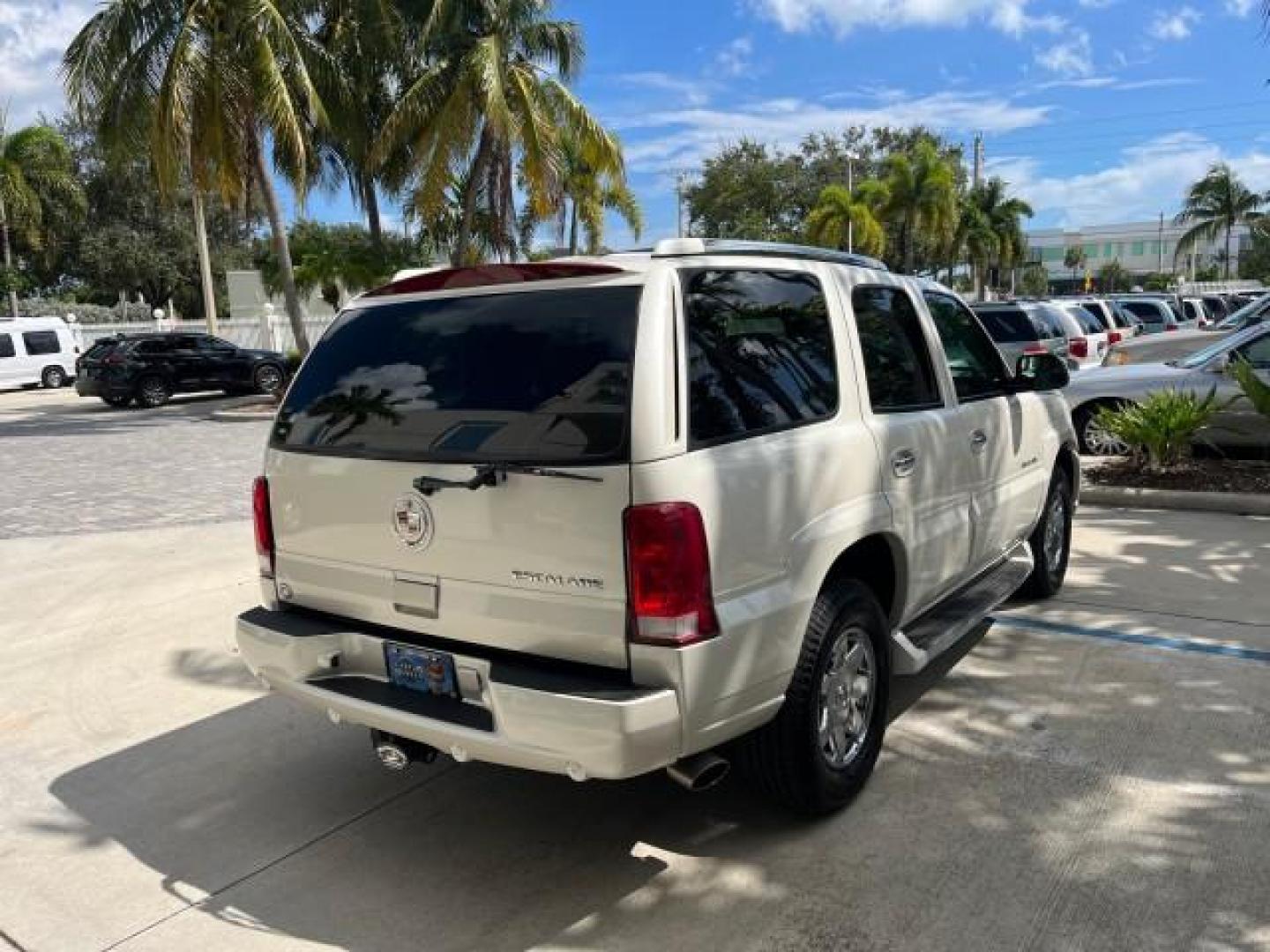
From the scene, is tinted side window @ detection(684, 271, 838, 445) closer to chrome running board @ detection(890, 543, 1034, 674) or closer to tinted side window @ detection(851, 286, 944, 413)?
tinted side window @ detection(851, 286, 944, 413)

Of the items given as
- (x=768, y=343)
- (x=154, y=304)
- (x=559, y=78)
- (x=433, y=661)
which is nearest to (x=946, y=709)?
(x=768, y=343)

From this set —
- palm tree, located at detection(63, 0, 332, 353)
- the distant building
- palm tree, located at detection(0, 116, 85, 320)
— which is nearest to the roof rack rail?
palm tree, located at detection(63, 0, 332, 353)

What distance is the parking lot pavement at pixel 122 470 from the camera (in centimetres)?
960

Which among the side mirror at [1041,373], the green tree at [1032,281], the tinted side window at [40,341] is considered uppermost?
the green tree at [1032,281]

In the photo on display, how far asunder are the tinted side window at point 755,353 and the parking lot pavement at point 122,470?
280 inches

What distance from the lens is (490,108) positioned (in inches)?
731

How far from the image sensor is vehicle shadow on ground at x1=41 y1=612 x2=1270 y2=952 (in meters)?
3.03

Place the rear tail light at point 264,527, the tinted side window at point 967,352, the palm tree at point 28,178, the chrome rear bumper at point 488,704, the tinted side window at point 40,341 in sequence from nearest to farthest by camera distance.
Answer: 1. the chrome rear bumper at point 488,704
2. the rear tail light at point 264,527
3. the tinted side window at point 967,352
4. the tinted side window at point 40,341
5. the palm tree at point 28,178

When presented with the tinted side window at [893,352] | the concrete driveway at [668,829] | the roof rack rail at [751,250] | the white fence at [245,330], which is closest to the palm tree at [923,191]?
the white fence at [245,330]

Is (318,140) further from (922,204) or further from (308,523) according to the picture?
(922,204)

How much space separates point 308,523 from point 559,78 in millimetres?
19702

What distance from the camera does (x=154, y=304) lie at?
174ft

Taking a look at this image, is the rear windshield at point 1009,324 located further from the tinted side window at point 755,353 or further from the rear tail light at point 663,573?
the rear tail light at point 663,573

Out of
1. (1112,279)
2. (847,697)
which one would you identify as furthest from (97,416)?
(1112,279)
